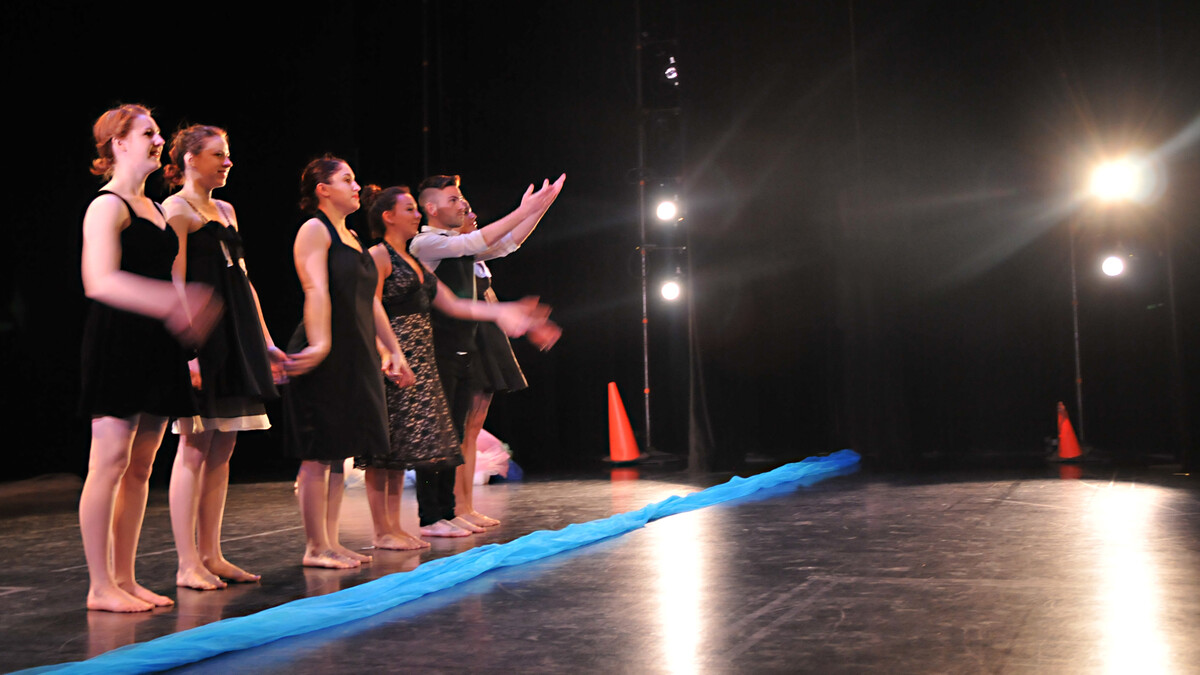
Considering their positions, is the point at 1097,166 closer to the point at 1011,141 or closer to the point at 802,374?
the point at 1011,141

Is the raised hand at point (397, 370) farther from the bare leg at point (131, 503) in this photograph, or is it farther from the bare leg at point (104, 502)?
the bare leg at point (104, 502)

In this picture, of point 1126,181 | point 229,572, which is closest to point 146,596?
point 229,572

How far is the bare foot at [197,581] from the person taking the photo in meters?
2.59

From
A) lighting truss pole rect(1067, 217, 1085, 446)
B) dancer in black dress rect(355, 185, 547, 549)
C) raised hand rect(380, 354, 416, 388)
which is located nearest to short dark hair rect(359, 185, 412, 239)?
dancer in black dress rect(355, 185, 547, 549)

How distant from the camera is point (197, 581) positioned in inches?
102

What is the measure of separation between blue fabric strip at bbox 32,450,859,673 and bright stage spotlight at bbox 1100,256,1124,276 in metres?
3.24

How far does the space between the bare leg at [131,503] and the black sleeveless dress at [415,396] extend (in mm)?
813

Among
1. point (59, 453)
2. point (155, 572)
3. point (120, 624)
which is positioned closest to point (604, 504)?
point (155, 572)

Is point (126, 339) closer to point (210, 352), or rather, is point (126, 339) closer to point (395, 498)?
point (210, 352)

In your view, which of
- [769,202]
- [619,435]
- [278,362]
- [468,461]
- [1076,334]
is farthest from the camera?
[619,435]

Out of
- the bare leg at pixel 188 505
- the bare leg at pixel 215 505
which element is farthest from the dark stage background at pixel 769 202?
the bare leg at pixel 188 505

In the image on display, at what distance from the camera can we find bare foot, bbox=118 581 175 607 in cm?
237

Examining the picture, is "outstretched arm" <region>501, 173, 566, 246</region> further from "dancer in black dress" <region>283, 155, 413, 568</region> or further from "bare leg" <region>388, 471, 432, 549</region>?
"bare leg" <region>388, 471, 432, 549</region>

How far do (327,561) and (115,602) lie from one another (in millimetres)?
647
